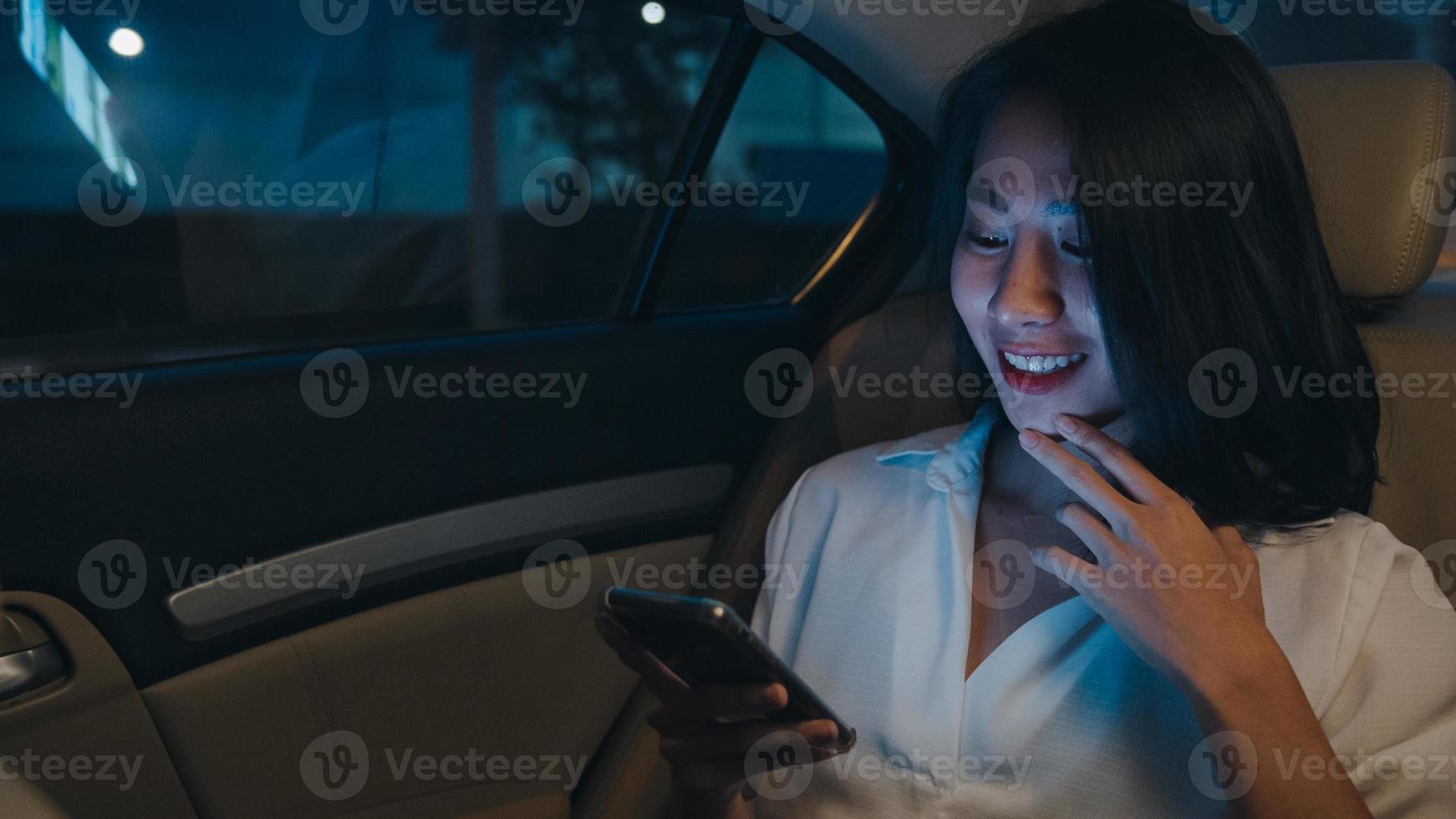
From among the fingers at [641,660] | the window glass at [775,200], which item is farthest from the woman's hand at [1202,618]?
the window glass at [775,200]

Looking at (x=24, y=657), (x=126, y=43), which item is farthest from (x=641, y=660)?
(x=126, y=43)

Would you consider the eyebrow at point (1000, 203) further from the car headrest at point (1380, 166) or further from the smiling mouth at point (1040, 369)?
the car headrest at point (1380, 166)

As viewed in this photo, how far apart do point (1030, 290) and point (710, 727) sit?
22.1 inches

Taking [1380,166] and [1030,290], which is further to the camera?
[1380,166]

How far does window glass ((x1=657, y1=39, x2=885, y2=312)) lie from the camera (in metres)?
2.15

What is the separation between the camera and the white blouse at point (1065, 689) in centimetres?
116

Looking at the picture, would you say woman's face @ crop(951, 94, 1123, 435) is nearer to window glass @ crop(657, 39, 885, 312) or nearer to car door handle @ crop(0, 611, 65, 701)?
window glass @ crop(657, 39, 885, 312)

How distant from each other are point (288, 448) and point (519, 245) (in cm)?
93

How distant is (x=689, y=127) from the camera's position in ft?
6.85

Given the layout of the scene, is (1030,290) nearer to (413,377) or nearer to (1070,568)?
(1070,568)

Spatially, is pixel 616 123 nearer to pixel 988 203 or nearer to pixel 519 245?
pixel 519 245

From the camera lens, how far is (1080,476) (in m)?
1.17

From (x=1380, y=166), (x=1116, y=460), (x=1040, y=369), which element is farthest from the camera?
(x=1380, y=166)

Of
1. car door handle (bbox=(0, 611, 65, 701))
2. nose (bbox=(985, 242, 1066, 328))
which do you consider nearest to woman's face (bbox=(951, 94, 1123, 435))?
nose (bbox=(985, 242, 1066, 328))
